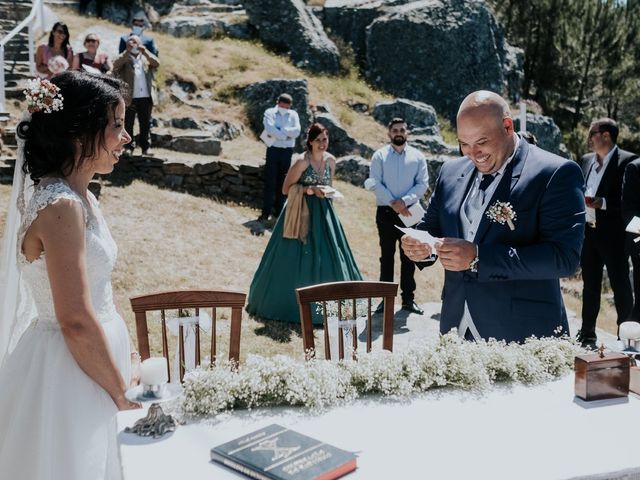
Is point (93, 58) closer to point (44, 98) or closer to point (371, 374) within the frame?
point (44, 98)

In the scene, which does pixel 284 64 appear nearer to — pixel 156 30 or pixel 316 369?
pixel 156 30

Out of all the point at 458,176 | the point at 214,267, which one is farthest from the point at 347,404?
the point at 214,267

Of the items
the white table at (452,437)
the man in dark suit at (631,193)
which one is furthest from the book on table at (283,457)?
the man in dark suit at (631,193)

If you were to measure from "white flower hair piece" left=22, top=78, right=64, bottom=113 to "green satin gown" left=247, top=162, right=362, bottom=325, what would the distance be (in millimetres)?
4361

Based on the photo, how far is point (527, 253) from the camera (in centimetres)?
266

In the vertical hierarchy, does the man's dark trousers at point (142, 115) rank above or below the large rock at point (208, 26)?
below

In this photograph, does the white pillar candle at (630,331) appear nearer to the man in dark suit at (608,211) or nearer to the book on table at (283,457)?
the book on table at (283,457)

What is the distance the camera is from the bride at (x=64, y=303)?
2141mm

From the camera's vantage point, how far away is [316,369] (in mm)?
2160

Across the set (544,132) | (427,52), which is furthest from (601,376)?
(427,52)

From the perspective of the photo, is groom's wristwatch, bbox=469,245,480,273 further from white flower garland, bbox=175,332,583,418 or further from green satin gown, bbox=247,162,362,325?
green satin gown, bbox=247,162,362,325

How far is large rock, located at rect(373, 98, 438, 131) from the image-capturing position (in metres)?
15.9

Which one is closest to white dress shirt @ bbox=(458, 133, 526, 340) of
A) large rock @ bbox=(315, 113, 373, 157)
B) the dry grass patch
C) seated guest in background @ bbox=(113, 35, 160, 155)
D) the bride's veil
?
the bride's veil

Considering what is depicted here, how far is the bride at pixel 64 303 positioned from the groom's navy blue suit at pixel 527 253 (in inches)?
60.3
